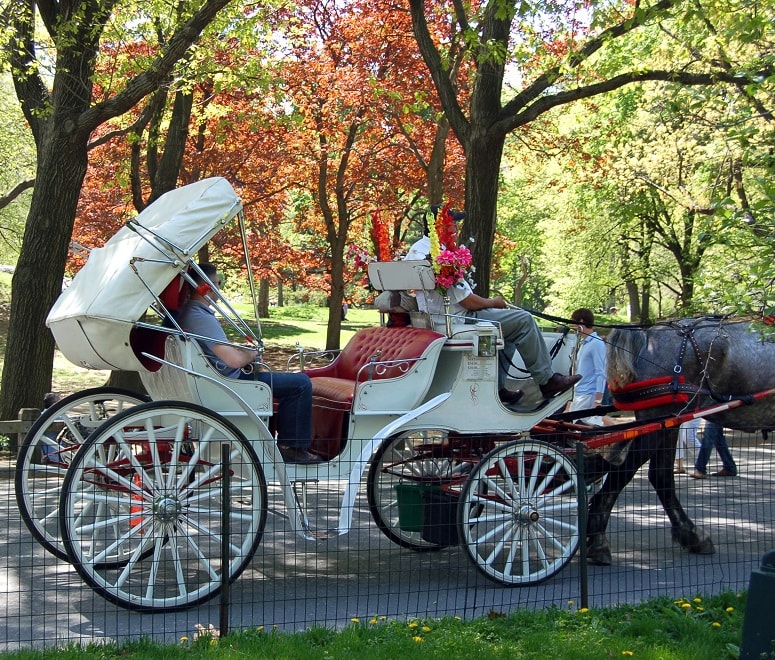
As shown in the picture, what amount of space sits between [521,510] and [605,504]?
113cm

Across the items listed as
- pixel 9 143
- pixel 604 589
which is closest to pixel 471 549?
pixel 604 589

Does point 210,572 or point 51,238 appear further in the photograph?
point 51,238

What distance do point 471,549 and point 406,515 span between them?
2.82 feet

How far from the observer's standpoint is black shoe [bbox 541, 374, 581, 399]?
8008 millimetres

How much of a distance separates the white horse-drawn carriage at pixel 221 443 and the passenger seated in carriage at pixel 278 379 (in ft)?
0.39

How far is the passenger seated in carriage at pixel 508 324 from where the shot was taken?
7875 millimetres

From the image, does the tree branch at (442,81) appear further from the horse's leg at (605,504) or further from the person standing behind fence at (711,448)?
the horse's leg at (605,504)

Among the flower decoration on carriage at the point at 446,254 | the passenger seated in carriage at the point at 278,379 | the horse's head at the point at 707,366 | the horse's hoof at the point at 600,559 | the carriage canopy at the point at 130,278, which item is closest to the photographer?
the carriage canopy at the point at 130,278

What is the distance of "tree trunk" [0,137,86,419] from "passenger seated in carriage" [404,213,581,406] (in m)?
6.18

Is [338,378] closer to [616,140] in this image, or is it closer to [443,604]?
[443,604]

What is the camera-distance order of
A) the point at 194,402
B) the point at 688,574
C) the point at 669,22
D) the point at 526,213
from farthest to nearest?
1. the point at 526,213
2. the point at 669,22
3. the point at 688,574
4. the point at 194,402

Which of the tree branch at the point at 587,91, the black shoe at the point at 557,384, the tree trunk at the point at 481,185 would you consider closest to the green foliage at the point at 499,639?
the black shoe at the point at 557,384

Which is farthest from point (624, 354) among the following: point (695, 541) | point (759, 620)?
point (759, 620)

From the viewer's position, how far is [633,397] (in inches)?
332
